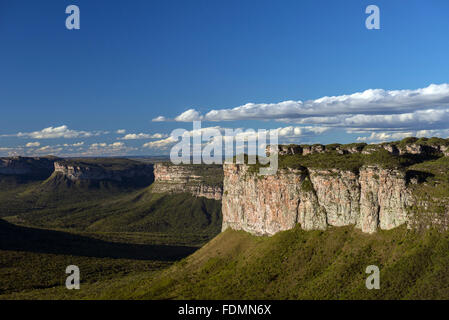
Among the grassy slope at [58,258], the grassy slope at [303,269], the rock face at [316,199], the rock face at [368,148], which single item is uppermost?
the rock face at [368,148]

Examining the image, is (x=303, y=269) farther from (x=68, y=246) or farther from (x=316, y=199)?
(x=68, y=246)

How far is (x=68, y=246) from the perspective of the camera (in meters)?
175

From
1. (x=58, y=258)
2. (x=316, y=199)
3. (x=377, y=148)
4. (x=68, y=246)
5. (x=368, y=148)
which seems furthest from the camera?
(x=68, y=246)

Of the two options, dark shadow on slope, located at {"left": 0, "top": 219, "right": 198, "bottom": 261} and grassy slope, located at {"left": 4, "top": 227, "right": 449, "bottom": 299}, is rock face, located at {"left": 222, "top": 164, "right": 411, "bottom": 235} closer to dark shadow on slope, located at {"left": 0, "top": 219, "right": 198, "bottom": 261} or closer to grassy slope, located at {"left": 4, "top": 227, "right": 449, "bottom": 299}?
grassy slope, located at {"left": 4, "top": 227, "right": 449, "bottom": 299}

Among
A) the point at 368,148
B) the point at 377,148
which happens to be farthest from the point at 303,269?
the point at 377,148

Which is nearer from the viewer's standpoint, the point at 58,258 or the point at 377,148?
the point at 377,148

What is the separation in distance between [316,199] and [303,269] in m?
17.1

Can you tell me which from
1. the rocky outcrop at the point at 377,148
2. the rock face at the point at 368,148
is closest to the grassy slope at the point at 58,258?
the rock face at the point at 368,148

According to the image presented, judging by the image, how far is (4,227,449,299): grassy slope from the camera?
73.2 metres

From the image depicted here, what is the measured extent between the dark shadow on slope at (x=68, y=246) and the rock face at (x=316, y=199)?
73488 mm

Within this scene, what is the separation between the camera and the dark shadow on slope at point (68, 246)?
166 m

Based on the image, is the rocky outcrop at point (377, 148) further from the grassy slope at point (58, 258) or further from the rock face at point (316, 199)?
the grassy slope at point (58, 258)

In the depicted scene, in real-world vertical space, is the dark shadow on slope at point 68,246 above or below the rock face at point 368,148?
below

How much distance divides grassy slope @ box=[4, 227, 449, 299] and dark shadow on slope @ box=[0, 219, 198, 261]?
162ft
